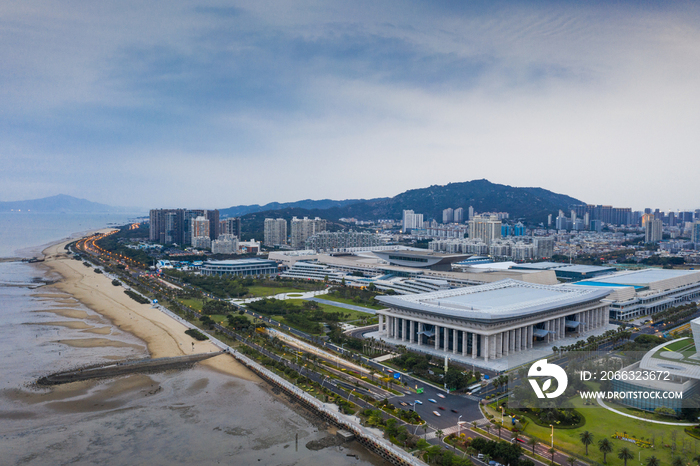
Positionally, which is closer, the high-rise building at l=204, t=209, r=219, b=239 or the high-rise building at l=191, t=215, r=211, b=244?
the high-rise building at l=191, t=215, r=211, b=244

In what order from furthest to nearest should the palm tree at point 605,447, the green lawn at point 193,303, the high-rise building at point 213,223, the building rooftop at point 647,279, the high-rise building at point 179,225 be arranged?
1. the high-rise building at point 179,225
2. the high-rise building at point 213,223
3. the building rooftop at point 647,279
4. the green lawn at point 193,303
5. the palm tree at point 605,447

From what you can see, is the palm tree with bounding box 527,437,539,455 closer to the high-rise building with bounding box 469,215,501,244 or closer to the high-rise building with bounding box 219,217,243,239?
the high-rise building with bounding box 469,215,501,244

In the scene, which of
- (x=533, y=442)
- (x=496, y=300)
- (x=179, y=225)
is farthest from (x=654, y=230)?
(x=533, y=442)

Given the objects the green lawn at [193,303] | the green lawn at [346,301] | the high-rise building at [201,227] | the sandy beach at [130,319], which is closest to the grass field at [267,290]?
the green lawn at [346,301]

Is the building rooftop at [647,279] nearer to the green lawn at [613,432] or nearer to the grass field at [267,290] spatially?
the green lawn at [613,432]

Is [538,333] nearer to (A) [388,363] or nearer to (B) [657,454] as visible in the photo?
(A) [388,363]

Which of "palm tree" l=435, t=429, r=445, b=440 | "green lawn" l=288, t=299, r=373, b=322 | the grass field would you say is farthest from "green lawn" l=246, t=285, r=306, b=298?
"palm tree" l=435, t=429, r=445, b=440
